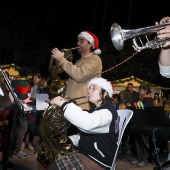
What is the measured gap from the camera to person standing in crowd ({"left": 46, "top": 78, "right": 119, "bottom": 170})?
2.80m

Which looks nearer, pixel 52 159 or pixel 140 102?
pixel 52 159

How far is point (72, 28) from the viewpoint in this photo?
26.6m

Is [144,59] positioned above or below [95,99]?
above

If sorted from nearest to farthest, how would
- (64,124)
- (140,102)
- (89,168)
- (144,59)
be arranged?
1. (89,168)
2. (64,124)
3. (140,102)
4. (144,59)

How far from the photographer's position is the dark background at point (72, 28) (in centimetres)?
2203

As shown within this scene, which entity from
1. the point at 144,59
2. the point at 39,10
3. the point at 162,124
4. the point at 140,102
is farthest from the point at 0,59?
the point at 162,124

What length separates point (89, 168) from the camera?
287 centimetres

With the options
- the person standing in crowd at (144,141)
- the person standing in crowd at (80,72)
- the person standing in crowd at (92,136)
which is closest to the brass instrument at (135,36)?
the person standing in crowd at (92,136)

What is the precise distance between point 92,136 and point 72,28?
24.3 meters

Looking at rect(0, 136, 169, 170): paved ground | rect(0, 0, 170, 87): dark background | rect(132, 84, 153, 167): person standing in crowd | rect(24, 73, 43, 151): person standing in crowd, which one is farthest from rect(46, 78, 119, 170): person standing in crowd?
rect(0, 0, 170, 87): dark background

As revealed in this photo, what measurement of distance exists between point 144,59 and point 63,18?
29.4 feet

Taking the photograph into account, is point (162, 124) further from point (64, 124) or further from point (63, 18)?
point (63, 18)

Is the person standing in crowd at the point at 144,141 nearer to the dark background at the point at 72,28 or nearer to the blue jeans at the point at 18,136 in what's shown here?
the blue jeans at the point at 18,136

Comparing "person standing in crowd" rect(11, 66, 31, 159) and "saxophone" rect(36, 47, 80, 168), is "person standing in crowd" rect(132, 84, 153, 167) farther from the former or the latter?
"person standing in crowd" rect(11, 66, 31, 159)
